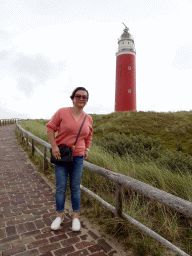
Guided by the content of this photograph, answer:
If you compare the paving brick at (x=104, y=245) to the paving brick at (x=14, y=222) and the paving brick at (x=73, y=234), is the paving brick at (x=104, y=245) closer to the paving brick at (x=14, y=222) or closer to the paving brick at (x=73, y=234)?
the paving brick at (x=73, y=234)

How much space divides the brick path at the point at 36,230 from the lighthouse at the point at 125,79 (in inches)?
855

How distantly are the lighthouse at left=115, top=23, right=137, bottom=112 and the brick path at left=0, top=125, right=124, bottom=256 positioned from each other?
71.3ft

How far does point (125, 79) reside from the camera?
994 inches

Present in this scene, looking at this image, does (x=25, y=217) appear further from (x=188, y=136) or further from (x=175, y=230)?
(x=188, y=136)

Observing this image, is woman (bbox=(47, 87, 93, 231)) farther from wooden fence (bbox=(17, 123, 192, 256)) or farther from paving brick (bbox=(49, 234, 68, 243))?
wooden fence (bbox=(17, 123, 192, 256))

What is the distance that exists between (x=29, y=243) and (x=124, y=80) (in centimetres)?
2457

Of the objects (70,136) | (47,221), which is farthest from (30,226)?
A: (70,136)

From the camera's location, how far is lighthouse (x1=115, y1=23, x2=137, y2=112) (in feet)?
82.4

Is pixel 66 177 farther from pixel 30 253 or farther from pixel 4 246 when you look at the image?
pixel 4 246

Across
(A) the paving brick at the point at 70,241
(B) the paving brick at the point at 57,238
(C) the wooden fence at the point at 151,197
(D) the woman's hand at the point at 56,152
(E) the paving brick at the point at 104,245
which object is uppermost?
(D) the woman's hand at the point at 56,152

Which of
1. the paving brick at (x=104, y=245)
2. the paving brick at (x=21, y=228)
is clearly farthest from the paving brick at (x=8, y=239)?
the paving brick at (x=104, y=245)

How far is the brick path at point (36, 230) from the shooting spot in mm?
2395

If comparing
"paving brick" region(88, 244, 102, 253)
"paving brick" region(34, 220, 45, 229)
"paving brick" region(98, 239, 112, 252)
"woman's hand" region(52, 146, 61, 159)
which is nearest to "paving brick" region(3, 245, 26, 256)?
"paving brick" region(34, 220, 45, 229)

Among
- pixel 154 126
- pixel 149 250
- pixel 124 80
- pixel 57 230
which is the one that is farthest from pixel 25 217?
pixel 124 80
